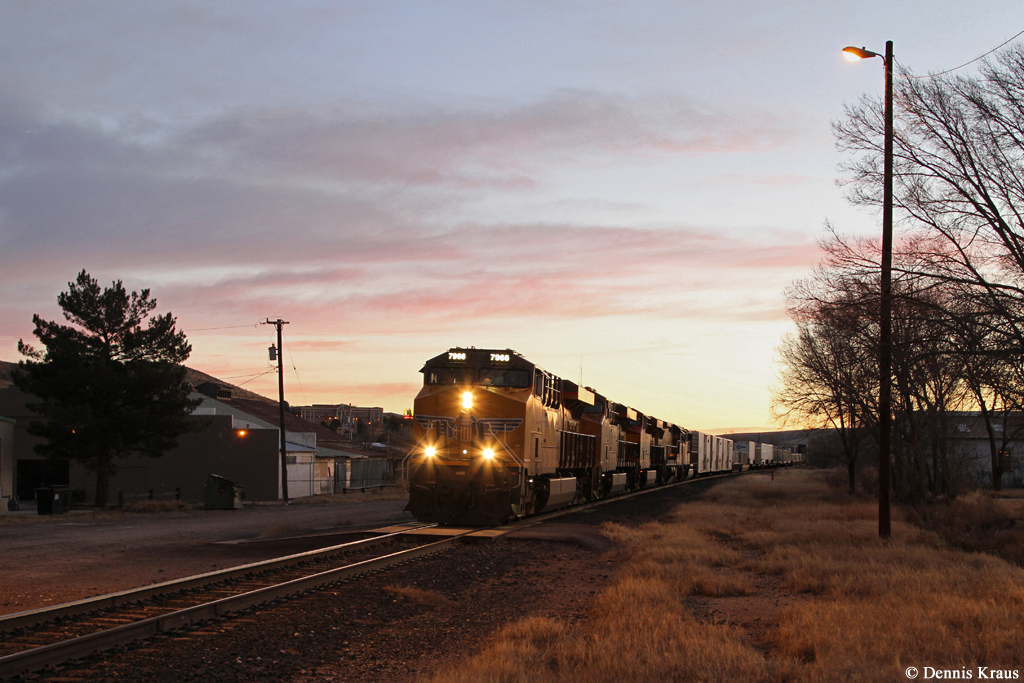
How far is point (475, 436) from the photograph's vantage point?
781 inches

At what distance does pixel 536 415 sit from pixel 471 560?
6527mm

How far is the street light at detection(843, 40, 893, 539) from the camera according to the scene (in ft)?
60.5

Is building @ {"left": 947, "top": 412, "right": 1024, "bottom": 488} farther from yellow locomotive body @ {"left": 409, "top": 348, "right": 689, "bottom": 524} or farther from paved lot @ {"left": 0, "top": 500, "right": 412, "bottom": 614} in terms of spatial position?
paved lot @ {"left": 0, "top": 500, "right": 412, "bottom": 614}

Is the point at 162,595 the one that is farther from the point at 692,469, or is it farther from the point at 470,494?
the point at 692,469

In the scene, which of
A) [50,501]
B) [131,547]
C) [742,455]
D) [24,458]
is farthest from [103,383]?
→ [742,455]

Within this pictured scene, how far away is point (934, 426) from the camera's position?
3475cm

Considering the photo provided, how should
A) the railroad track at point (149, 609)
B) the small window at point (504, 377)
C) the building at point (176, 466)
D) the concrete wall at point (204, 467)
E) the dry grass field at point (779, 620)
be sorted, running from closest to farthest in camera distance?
the dry grass field at point (779, 620)
the railroad track at point (149, 609)
the small window at point (504, 377)
the building at point (176, 466)
the concrete wall at point (204, 467)

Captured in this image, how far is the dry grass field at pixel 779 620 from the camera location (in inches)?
287

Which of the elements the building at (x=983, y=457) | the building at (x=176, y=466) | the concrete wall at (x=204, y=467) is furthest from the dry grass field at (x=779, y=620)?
the building at (x=983, y=457)

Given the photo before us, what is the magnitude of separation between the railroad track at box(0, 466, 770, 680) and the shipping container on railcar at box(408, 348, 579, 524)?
17.8ft

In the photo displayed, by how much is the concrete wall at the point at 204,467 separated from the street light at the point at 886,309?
34.5 m

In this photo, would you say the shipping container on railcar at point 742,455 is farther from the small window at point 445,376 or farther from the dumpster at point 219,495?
the small window at point 445,376

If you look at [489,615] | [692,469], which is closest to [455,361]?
[489,615]

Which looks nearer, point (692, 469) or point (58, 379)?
point (58, 379)
